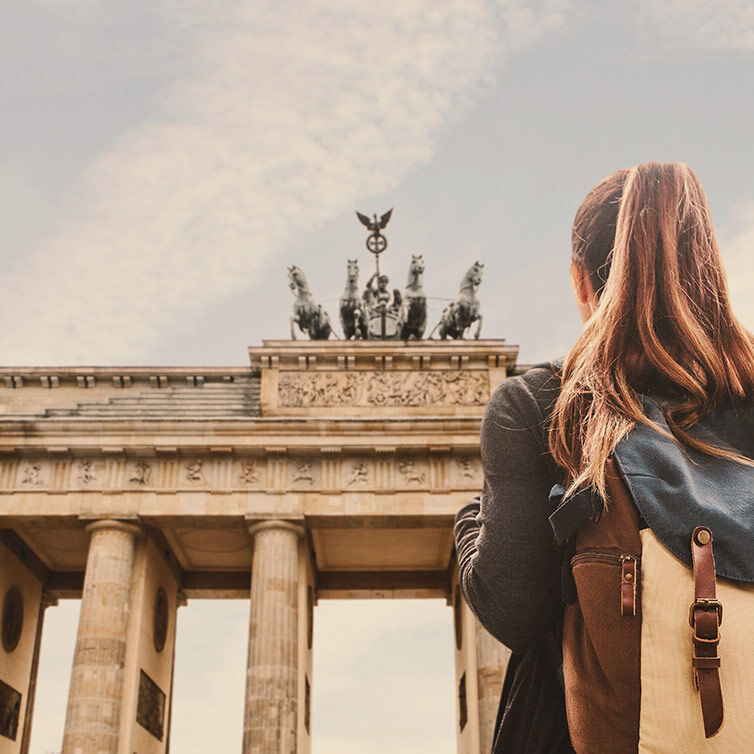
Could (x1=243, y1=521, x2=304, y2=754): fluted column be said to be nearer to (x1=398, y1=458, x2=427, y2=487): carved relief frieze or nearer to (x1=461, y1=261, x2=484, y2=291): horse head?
(x1=398, y1=458, x2=427, y2=487): carved relief frieze

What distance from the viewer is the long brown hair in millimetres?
1898

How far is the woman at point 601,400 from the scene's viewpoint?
191cm

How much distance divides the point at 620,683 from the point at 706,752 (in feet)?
0.64

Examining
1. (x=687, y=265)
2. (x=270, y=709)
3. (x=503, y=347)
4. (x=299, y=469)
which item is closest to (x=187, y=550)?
(x=299, y=469)

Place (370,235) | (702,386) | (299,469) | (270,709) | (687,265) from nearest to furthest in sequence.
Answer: (702,386), (687,265), (270,709), (299,469), (370,235)

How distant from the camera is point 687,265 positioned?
2.04 m

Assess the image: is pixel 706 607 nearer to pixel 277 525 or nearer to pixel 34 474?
pixel 277 525

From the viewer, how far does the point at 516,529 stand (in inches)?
77.5

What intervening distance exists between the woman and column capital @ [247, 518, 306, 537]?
73.6 ft

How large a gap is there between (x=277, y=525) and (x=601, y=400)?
74.6 feet

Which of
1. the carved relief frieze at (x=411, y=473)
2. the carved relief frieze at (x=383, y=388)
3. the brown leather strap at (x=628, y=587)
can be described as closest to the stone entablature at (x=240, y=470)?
the carved relief frieze at (x=411, y=473)

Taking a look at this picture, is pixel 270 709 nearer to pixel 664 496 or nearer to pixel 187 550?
pixel 187 550

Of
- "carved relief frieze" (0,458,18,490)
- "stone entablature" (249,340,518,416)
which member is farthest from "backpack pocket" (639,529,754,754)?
"carved relief frieze" (0,458,18,490)

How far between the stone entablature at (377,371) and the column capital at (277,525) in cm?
361
